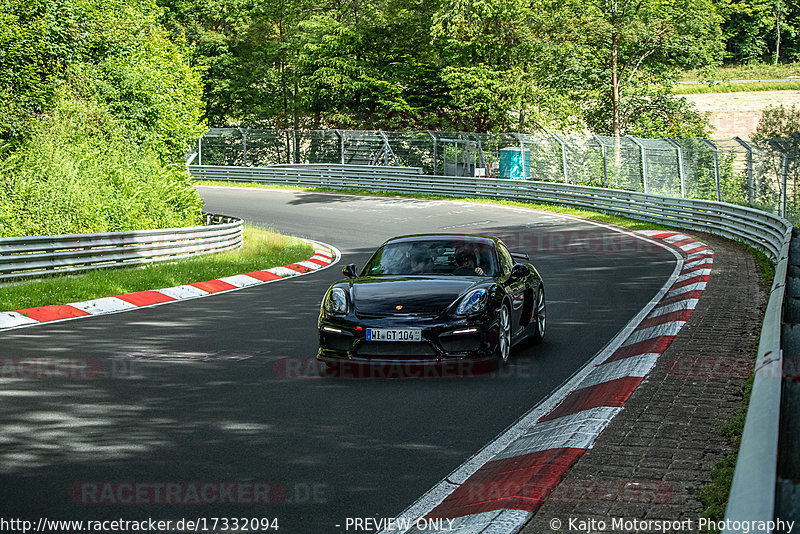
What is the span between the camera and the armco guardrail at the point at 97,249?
15.2m

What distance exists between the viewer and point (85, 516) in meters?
4.70

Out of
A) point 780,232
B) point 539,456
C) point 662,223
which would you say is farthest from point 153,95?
point 539,456

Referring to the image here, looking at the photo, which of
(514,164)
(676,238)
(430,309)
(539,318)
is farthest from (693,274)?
(514,164)

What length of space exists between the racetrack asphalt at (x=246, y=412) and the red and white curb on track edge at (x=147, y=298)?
2.25 feet

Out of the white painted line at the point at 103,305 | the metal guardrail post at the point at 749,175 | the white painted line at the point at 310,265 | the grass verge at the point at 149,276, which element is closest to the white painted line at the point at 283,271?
the grass verge at the point at 149,276

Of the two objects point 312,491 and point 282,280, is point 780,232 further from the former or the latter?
point 312,491

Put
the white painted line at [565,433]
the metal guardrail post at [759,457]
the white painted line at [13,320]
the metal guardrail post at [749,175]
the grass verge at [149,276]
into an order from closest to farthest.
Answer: the metal guardrail post at [759,457] → the white painted line at [565,433] → the white painted line at [13,320] → the grass verge at [149,276] → the metal guardrail post at [749,175]

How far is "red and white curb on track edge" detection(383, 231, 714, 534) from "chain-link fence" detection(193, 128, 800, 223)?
38.3 ft

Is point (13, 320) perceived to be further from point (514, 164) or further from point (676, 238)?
point (514, 164)

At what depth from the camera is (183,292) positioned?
15.5 metres

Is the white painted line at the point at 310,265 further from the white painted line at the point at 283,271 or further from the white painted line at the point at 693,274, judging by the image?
the white painted line at the point at 693,274

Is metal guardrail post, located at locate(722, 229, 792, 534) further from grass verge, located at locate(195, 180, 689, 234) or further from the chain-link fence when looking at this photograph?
grass verge, located at locate(195, 180, 689, 234)

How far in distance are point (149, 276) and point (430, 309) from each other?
9.14 meters

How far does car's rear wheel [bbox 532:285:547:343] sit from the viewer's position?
1009 centimetres
